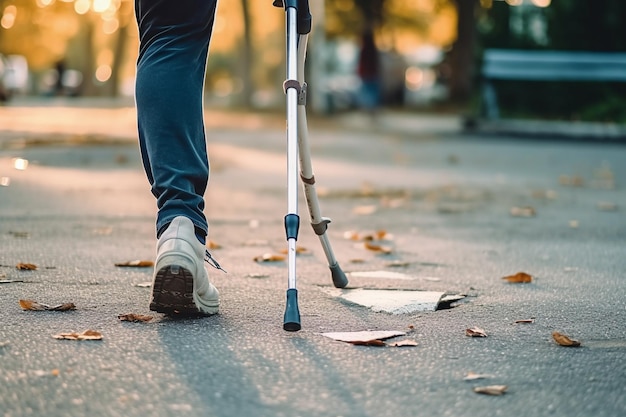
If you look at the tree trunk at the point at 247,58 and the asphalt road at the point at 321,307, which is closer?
the asphalt road at the point at 321,307

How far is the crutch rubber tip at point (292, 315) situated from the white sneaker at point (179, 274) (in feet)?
0.98

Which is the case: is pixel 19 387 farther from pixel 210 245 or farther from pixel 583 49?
pixel 583 49

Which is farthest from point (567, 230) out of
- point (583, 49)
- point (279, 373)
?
point (583, 49)

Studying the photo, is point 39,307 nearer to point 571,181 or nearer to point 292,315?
point 292,315

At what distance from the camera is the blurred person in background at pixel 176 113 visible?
3551mm

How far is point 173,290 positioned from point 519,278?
5.75 feet

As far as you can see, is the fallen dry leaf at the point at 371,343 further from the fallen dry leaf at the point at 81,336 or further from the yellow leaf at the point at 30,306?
the yellow leaf at the point at 30,306

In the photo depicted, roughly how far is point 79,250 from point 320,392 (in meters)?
2.60

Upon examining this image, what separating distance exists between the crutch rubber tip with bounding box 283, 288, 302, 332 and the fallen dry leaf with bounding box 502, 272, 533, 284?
155 centimetres

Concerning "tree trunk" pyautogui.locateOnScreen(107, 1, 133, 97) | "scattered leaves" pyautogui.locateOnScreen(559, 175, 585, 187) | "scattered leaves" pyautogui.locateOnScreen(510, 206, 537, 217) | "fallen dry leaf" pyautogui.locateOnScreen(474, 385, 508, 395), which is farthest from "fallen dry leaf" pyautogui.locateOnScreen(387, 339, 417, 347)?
"tree trunk" pyautogui.locateOnScreen(107, 1, 133, 97)

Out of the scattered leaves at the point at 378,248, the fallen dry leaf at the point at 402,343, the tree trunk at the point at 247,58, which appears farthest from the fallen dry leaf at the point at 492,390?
the tree trunk at the point at 247,58

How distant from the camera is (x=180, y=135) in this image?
3592 mm

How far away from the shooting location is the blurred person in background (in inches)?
140

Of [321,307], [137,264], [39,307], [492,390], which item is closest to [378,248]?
[137,264]
